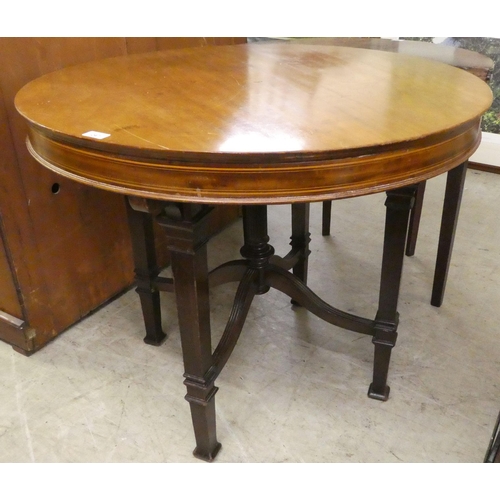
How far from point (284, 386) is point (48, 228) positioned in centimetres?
83

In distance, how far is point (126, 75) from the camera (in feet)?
3.78

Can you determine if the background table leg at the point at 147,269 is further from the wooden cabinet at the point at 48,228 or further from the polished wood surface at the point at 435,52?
the polished wood surface at the point at 435,52

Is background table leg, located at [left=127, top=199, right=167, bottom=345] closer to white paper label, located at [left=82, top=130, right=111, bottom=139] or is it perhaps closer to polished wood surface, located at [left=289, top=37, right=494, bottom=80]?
white paper label, located at [left=82, top=130, right=111, bottom=139]

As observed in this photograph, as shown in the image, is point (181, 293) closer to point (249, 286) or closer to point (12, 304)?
point (249, 286)

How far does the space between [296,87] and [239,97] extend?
5.5 inches

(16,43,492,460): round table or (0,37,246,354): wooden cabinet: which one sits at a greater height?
(16,43,492,460): round table

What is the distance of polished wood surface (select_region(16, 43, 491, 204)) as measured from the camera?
0.72 meters

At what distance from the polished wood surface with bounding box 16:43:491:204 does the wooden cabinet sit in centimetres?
26

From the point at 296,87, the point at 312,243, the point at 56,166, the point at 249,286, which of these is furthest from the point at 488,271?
the point at 56,166

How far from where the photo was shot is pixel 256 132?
757mm

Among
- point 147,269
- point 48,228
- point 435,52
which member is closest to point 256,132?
point 147,269

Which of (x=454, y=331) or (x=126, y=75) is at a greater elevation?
(x=126, y=75)

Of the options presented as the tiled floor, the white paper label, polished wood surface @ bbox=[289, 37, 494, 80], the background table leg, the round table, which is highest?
the white paper label

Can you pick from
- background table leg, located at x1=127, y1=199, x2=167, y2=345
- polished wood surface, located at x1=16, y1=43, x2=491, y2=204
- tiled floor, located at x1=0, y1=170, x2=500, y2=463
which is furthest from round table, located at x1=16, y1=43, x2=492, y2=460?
background table leg, located at x1=127, y1=199, x2=167, y2=345
